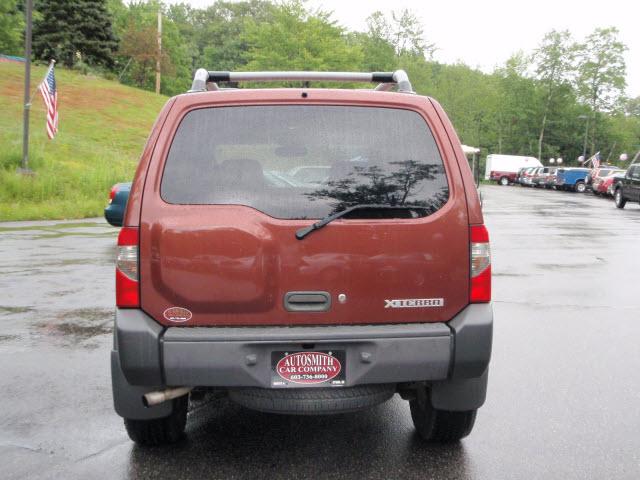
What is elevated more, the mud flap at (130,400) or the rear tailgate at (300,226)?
the rear tailgate at (300,226)

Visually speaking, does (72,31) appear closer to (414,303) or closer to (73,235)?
(73,235)

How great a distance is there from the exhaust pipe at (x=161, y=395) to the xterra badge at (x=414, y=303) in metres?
1.04

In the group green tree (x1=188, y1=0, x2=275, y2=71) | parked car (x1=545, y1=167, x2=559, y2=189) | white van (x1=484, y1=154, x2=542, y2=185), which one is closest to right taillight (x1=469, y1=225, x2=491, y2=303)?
parked car (x1=545, y1=167, x2=559, y2=189)

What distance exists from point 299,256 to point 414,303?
0.58 m

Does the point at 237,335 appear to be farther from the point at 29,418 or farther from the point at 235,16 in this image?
the point at 235,16

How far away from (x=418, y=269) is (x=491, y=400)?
1783 mm

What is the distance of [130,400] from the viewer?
3400mm

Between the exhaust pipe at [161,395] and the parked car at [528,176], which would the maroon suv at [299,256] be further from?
the parked car at [528,176]

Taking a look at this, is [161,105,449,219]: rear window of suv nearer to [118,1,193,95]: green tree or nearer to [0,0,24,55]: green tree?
[0,0,24,55]: green tree

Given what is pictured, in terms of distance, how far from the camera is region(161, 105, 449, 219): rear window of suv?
127 inches

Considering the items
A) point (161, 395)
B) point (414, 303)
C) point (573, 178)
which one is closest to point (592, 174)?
point (573, 178)

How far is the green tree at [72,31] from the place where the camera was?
6128 cm

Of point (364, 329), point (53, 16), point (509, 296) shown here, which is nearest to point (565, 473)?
point (364, 329)

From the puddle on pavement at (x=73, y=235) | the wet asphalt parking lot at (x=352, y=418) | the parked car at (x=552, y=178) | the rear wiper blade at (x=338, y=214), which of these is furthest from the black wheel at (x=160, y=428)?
the parked car at (x=552, y=178)
